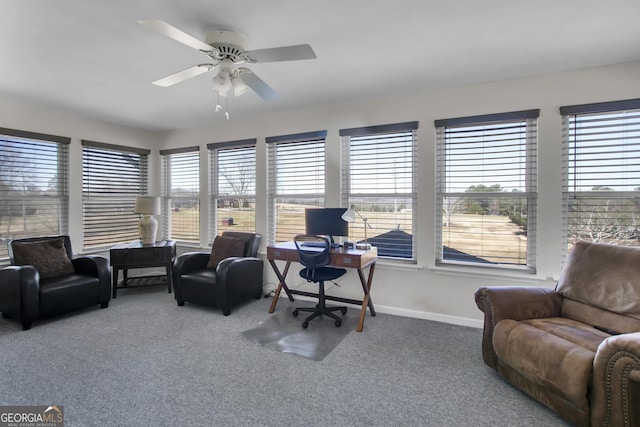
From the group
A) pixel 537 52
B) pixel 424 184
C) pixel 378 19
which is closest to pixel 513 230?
pixel 424 184

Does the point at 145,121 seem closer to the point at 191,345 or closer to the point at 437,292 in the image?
the point at 191,345

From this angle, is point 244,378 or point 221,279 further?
point 221,279

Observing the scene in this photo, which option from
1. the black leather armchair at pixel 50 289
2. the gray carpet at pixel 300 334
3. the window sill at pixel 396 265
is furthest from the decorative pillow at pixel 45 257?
the window sill at pixel 396 265

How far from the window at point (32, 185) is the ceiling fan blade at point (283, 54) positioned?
348cm

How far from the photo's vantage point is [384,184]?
3490 millimetres

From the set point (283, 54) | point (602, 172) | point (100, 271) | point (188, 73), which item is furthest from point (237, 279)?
point (602, 172)

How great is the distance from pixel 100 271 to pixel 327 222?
2643 millimetres

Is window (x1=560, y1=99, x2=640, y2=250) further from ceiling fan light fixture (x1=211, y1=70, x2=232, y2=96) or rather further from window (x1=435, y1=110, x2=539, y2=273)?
ceiling fan light fixture (x1=211, y1=70, x2=232, y2=96)

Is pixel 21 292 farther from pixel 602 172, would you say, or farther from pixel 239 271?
pixel 602 172

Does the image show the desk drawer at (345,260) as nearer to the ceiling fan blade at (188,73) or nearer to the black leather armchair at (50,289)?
the ceiling fan blade at (188,73)

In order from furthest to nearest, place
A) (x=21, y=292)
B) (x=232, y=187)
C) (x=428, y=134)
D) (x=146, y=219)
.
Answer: (x=232, y=187)
(x=146, y=219)
(x=428, y=134)
(x=21, y=292)

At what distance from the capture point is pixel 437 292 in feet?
10.5

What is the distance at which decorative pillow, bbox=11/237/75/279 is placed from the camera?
10.6ft

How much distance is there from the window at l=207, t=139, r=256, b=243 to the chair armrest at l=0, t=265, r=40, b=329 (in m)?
2.04
